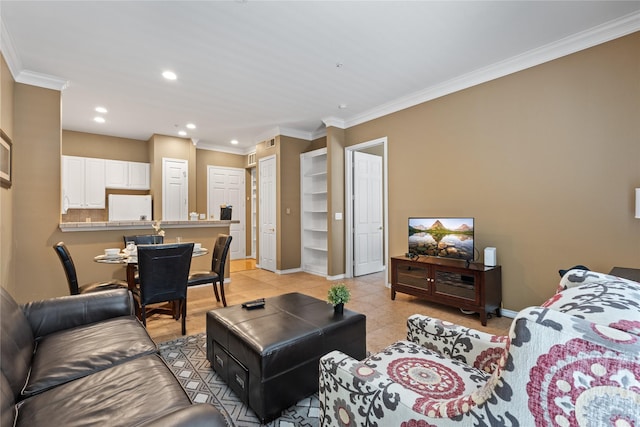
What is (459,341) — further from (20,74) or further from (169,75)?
(20,74)

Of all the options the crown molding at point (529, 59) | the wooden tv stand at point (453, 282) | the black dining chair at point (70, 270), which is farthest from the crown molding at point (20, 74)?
the wooden tv stand at point (453, 282)

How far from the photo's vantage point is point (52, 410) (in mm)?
1129

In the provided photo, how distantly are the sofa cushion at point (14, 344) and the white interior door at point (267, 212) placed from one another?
444 centimetres

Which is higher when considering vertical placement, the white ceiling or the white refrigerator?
the white ceiling

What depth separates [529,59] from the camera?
313 centimetres

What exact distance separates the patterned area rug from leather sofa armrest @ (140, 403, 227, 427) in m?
0.85

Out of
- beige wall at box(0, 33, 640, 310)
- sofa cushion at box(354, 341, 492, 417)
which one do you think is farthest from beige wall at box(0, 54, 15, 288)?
sofa cushion at box(354, 341, 492, 417)

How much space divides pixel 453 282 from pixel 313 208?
3388 mm

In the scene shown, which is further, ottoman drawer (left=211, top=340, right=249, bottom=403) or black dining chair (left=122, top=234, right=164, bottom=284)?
black dining chair (left=122, top=234, right=164, bottom=284)

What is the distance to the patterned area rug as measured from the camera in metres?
1.69

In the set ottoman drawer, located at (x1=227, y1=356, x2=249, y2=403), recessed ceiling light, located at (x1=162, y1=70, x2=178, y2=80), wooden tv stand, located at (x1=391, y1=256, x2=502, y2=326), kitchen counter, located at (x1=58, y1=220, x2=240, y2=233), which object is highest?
recessed ceiling light, located at (x1=162, y1=70, x2=178, y2=80)

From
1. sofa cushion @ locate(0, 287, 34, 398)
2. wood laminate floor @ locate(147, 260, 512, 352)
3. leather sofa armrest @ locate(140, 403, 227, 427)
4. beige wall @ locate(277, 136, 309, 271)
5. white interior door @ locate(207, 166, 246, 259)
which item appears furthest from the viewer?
white interior door @ locate(207, 166, 246, 259)

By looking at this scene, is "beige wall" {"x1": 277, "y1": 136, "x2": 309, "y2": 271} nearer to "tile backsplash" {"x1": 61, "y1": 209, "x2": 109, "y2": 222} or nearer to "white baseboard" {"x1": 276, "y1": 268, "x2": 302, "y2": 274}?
"white baseboard" {"x1": 276, "y1": 268, "x2": 302, "y2": 274}

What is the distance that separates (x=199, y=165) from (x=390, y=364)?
6828mm
